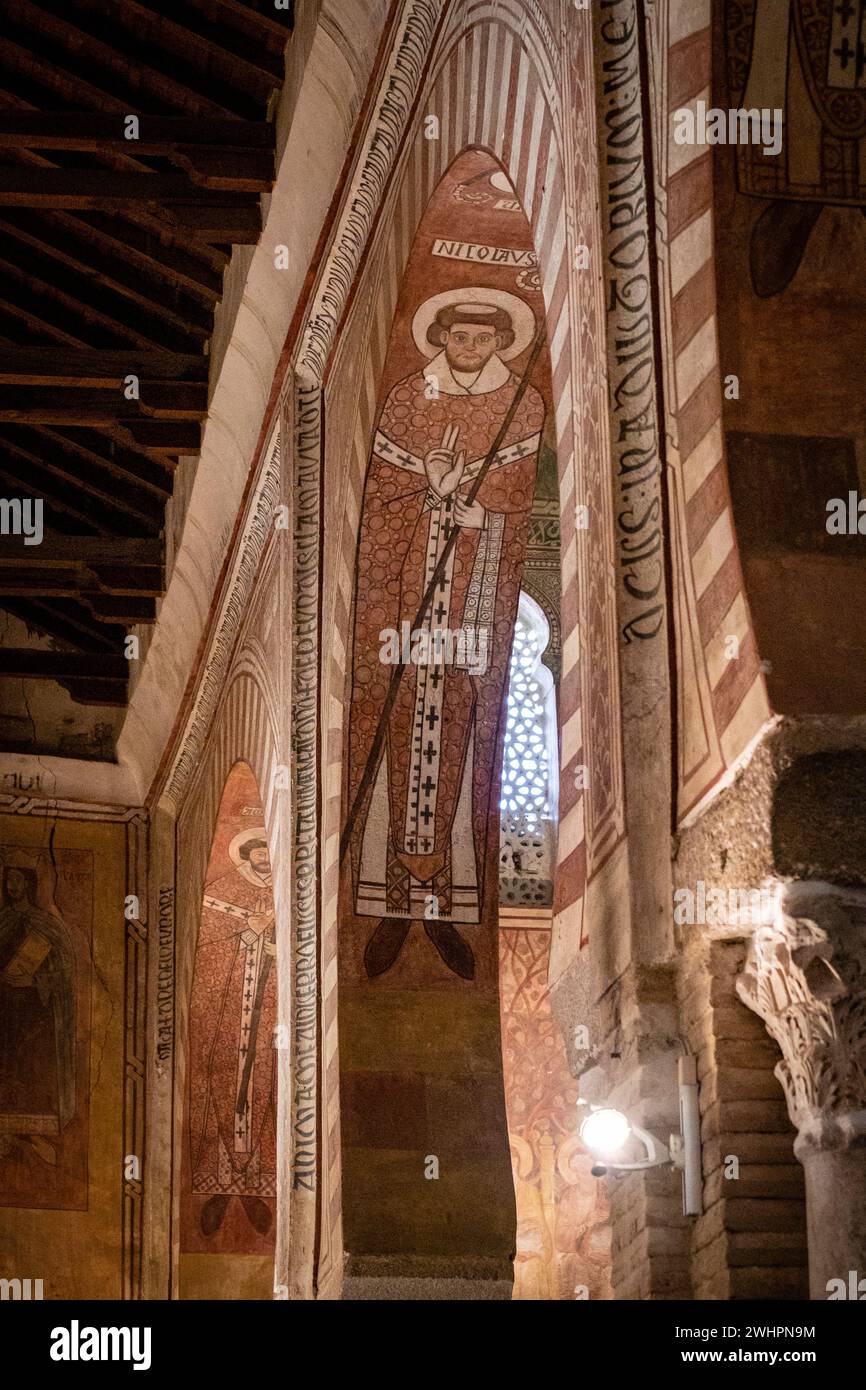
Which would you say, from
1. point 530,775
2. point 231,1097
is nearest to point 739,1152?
point 231,1097

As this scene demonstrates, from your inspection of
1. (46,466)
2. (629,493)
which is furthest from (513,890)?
(629,493)

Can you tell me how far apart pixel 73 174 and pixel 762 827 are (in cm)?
490

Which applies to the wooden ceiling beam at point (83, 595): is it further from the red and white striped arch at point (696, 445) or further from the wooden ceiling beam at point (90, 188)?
the red and white striped arch at point (696, 445)

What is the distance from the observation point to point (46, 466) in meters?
10.2

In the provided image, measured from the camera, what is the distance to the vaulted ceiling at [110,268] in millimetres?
7328

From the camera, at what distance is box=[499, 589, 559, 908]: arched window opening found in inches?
467

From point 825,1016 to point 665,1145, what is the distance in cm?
54

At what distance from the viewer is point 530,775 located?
1202 cm

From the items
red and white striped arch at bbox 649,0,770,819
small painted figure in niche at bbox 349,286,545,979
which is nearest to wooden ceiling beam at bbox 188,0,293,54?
small painted figure in niche at bbox 349,286,545,979

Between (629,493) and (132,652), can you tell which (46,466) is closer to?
(132,652)

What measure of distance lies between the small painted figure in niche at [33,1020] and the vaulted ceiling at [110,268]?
123cm

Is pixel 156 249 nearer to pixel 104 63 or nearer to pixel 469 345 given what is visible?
pixel 104 63

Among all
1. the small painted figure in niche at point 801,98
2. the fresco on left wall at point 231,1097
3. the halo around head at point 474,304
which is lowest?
the fresco on left wall at point 231,1097

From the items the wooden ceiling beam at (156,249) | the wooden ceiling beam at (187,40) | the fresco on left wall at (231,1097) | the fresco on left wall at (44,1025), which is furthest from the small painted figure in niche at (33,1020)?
the wooden ceiling beam at (187,40)
